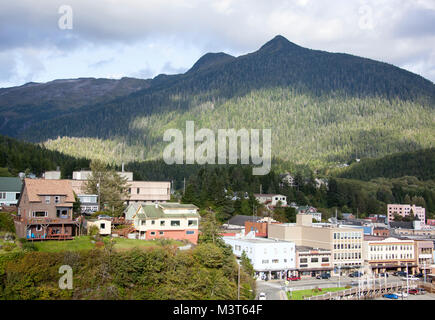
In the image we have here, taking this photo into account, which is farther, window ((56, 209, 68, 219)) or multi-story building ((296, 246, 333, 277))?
multi-story building ((296, 246, 333, 277))

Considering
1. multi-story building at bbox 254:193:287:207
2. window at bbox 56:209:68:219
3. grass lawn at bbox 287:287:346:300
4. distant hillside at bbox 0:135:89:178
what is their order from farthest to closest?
multi-story building at bbox 254:193:287:207
distant hillside at bbox 0:135:89:178
grass lawn at bbox 287:287:346:300
window at bbox 56:209:68:219

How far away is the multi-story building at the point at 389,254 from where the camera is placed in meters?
95.3

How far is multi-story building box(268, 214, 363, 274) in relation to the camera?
90000 millimetres

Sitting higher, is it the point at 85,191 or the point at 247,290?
the point at 85,191

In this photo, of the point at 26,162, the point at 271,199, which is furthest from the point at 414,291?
the point at 26,162

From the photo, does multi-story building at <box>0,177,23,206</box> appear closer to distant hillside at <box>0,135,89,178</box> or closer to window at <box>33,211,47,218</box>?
window at <box>33,211,47,218</box>

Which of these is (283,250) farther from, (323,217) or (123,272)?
(323,217)

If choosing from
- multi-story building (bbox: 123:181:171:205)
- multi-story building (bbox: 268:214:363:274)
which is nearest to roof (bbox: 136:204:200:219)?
multi-story building (bbox: 268:214:363:274)

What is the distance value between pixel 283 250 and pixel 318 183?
111494 mm

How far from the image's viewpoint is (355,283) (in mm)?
81312

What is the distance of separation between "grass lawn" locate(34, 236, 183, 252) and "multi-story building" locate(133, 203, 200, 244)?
5.75m

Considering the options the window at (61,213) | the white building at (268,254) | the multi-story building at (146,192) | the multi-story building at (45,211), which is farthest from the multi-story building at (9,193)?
A: the white building at (268,254)

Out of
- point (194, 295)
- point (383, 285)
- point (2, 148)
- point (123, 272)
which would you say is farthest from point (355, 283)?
point (2, 148)

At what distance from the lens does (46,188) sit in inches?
2418
